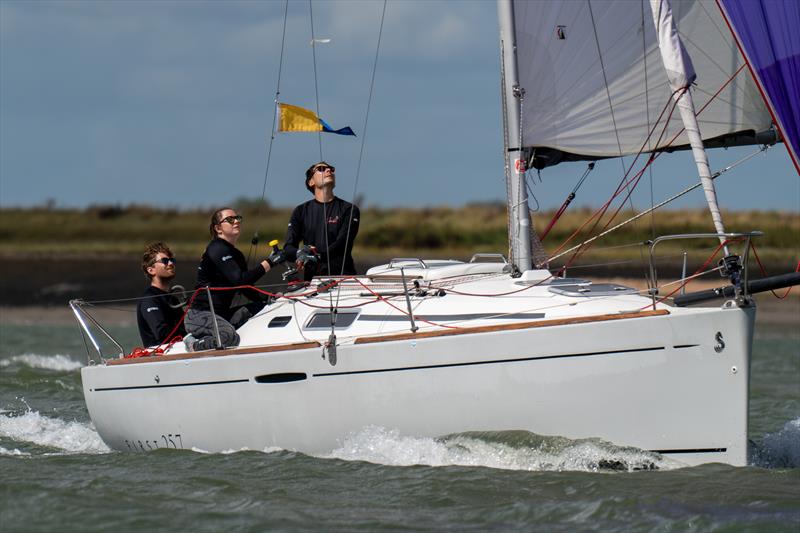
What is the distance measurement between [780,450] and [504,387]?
2599 millimetres

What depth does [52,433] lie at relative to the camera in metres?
12.1

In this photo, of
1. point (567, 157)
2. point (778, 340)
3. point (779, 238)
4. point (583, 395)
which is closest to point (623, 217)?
point (779, 238)

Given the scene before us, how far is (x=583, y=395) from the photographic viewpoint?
8.87 meters

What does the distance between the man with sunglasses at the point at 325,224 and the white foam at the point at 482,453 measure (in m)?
1.95

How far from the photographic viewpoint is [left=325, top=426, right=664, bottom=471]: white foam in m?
8.96

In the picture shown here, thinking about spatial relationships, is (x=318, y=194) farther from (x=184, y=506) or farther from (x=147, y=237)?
(x=147, y=237)

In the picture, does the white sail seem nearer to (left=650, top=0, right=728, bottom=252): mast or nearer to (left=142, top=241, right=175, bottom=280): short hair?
(left=650, top=0, right=728, bottom=252): mast

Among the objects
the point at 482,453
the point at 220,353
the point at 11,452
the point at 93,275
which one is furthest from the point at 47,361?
the point at 93,275

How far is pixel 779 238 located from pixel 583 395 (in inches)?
1050

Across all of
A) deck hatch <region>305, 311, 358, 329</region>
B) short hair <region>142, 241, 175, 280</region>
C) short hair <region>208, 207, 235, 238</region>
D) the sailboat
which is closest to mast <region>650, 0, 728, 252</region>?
the sailboat

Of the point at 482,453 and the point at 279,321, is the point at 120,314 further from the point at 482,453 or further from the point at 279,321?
the point at 482,453

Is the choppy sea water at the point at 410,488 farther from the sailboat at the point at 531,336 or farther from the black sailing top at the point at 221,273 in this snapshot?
the black sailing top at the point at 221,273

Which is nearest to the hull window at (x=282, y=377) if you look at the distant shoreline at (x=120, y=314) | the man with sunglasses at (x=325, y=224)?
the man with sunglasses at (x=325, y=224)

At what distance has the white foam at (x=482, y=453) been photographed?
29.4ft
